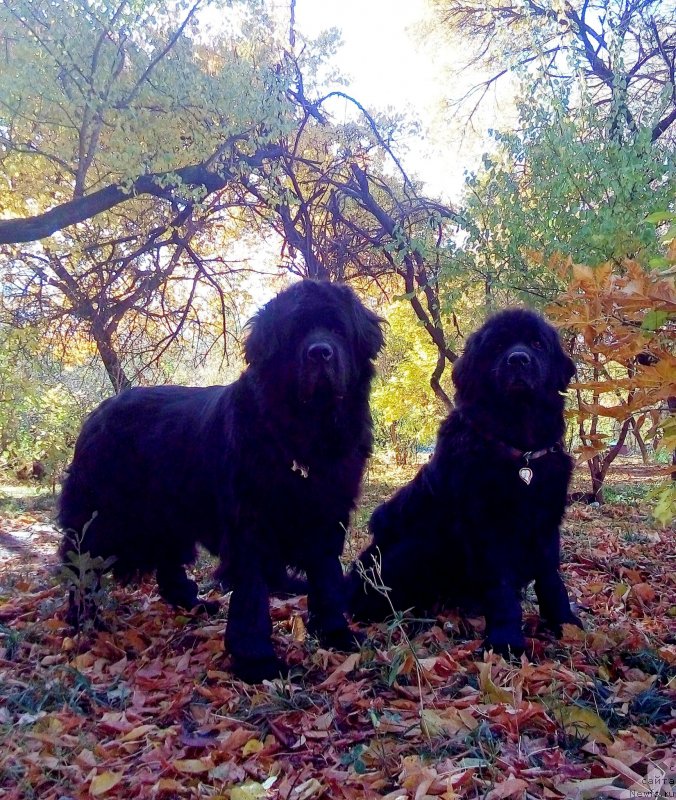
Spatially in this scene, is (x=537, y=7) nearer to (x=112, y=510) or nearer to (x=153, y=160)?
(x=153, y=160)

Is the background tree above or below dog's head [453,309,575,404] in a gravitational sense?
above

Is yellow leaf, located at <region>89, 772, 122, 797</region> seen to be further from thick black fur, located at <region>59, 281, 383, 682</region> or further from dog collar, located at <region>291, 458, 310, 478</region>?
dog collar, located at <region>291, 458, 310, 478</region>

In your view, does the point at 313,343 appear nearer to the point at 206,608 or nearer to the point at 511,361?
the point at 511,361

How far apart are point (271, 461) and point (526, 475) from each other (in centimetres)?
123

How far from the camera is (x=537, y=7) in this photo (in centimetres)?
867

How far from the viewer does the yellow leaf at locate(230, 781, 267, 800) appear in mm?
1880

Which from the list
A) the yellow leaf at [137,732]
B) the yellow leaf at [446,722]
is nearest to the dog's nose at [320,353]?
the yellow leaf at [446,722]

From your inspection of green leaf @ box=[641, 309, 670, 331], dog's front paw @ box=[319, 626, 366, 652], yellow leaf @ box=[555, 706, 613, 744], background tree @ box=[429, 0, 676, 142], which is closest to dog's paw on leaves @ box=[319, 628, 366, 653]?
dog's front paw @ box=[319, 626, 366, 652]

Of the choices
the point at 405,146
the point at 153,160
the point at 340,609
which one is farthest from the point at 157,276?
the point at 340,609

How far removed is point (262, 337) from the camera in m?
3.04

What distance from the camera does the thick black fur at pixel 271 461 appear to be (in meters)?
2.95

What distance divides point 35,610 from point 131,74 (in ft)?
13.7

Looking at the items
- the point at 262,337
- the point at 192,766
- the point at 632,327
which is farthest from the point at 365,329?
the point at 192,766

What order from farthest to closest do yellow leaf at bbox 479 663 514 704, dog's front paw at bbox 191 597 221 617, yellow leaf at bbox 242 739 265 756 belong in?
dog's front paw at bbox 191 597 221 617
yellow leaf at bbox 479 663 514 704
yellow leaf at bbox 242 739 265 756
